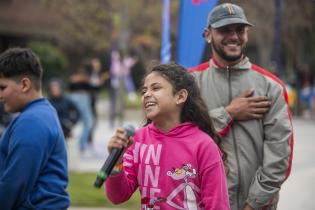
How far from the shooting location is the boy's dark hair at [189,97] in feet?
10.6

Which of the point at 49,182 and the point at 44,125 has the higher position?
the point at 44,125

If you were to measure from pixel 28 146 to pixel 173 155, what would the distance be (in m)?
0.80

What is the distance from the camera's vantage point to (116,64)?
21281 mm

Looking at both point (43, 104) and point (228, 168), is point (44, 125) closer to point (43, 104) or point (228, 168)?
point (43, 104)

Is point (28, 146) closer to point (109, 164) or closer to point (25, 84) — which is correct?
point (25, 84)

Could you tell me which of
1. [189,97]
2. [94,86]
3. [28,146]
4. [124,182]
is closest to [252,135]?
[189,97]

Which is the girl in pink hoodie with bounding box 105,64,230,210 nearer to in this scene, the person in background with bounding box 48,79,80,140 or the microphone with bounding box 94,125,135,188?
the microphone with bounding box 94,125,135,188

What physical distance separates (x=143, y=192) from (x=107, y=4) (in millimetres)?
18100

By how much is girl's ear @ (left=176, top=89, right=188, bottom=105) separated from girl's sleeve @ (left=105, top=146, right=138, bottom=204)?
0.34m

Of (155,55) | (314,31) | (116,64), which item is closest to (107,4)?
(116,64)

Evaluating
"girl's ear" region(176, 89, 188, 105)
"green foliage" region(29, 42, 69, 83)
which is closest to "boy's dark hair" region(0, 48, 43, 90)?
"girl's ear" region(176, 89, 188, 105)

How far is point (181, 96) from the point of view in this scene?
10.6 ft

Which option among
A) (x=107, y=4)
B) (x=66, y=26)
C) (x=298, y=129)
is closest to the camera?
(x=298, y=129)

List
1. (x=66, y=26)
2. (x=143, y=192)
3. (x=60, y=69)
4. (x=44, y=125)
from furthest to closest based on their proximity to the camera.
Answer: (x=60, y=69)
(x=66, y=26)
(x=44, y=125)
(x=143, y=192)
